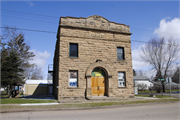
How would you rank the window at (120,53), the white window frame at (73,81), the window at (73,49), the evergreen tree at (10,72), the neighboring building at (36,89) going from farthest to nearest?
the neighboring building at (36,89) < the evergreen tree at (10,72) < the window at (120,53) < the window at (73,49) < the white window frame at (73,81)

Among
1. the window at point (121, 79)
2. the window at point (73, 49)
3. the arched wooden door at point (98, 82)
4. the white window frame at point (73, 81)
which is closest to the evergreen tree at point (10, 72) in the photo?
the white window frame at point (73, 81)

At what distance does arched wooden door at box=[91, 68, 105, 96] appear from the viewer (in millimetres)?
14680

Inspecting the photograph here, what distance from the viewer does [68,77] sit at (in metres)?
13.9

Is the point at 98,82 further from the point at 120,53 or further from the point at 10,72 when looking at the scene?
the point at 10,72

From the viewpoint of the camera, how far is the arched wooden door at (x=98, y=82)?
14.7m

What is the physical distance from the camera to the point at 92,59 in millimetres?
14930

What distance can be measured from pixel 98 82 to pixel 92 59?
256 centimetres

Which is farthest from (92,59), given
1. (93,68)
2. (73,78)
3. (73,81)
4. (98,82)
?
(73,81)


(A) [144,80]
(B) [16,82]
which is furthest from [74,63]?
(A) [144,80]

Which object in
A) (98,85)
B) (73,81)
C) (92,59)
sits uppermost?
(92,59)

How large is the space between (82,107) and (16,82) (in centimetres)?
1290

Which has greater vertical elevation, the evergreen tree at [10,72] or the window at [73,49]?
the window at [73,49]

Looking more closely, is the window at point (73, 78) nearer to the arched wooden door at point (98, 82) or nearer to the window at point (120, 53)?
the arched wooden door at point (98, 82)

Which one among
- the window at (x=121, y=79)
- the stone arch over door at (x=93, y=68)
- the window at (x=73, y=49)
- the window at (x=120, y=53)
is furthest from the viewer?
the window at (x=120, y=53)
